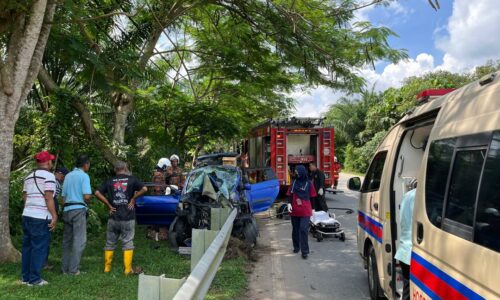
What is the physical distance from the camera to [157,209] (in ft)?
29.9

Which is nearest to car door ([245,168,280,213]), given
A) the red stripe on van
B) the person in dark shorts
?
the person in dark shorts

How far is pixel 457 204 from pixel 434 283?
583 millimetres

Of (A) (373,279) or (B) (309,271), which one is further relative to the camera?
(B) (309,271)

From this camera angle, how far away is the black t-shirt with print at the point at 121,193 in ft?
22.6

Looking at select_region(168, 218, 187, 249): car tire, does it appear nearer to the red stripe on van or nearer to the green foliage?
the red stripe on van

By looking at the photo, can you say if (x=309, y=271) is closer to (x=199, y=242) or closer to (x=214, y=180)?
(x=214, y=180)

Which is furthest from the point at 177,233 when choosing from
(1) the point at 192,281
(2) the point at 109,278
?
(1) the point at 192,281

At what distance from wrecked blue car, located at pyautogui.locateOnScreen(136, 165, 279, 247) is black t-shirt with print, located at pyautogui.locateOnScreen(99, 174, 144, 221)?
169cm

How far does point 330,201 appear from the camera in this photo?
1702cm

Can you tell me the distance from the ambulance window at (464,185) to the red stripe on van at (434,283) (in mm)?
420

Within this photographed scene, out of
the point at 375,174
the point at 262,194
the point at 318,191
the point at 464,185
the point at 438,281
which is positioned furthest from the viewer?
the point at 318,191

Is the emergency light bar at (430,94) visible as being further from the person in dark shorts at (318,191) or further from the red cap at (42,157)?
the person in dark shorts at (318,191)

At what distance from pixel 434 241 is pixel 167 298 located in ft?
6.09

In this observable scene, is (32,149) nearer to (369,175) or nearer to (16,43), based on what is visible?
(16,43)
